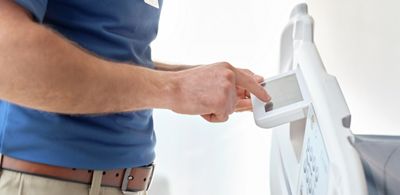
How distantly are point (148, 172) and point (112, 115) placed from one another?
0.20m

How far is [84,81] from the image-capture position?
0.77 m

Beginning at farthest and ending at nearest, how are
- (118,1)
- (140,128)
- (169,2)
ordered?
1. (169,2)
2. (140,128)
3. (118,1)

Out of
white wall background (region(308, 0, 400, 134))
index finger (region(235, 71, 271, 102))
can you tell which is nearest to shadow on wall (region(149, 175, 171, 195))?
white wall background (region(308, 0, 400, 134))

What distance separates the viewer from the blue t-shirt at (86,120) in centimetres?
92

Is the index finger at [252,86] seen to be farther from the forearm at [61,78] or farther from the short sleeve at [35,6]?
the short sleeve at [35,6]

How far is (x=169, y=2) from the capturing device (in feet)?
6.33

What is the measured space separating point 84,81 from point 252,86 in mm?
315

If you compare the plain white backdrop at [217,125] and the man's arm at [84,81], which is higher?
the man's arm at [84,81]

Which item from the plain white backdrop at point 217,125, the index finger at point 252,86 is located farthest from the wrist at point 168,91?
the plain white backdrop at point 217,125

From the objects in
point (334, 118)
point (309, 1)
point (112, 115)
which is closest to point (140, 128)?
point (112, 115)

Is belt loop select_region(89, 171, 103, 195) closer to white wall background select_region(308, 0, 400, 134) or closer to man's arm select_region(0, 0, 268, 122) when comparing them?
man's arm select_region(0, 0, 268, 122)

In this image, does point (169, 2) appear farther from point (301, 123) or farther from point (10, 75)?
point (10, 75)

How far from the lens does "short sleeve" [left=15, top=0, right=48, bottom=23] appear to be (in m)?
0.73

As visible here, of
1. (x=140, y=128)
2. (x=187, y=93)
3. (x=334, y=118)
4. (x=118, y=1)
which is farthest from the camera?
(x=140, y=128)
